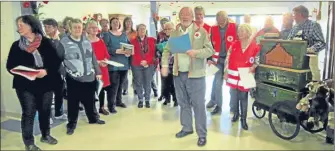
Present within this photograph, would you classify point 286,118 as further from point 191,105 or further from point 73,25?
point 73,25

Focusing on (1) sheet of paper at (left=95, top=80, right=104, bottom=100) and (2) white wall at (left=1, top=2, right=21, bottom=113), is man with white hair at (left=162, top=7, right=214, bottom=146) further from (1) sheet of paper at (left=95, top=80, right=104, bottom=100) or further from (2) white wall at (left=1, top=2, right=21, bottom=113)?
(2) white wall at (left=1, top=2, right=21, bottom=113)

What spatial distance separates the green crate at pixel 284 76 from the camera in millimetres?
1343

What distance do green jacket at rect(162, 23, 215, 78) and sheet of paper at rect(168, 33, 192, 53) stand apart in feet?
0.05

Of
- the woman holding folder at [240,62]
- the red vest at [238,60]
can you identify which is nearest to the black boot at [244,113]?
the woman holding folder at [240,62]

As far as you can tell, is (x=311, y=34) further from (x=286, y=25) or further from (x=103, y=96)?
(x=103, y=96)

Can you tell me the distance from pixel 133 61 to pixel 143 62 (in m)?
0.05

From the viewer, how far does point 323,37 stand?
1316 millimetres

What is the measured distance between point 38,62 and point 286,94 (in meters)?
1.20

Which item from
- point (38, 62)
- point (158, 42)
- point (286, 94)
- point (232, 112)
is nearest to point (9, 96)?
point (38, 62)

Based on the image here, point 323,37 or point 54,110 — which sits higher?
point 323,37

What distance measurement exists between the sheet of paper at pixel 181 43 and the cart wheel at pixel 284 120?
622mm

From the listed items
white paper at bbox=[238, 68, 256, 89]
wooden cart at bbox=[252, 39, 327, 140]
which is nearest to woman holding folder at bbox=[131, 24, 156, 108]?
white paper at bbox=[238, 68, 256, 89]

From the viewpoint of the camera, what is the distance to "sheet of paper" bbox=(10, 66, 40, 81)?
1076 millimetres

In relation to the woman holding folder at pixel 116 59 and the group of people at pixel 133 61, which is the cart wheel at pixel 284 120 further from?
the woman holding folder at pixel 116 59
